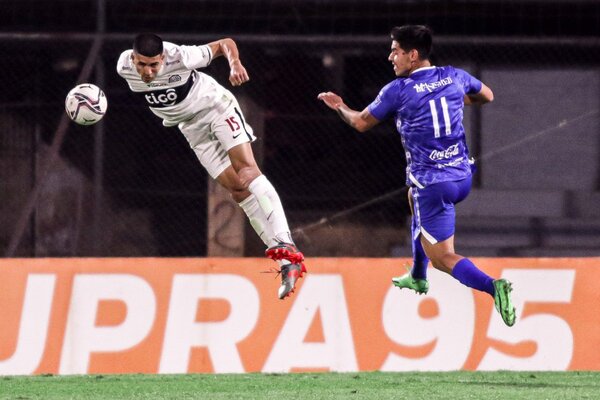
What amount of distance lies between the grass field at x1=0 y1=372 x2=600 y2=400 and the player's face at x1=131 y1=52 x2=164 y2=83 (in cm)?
192

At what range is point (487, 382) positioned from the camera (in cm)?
1097

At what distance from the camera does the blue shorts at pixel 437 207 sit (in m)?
10.2

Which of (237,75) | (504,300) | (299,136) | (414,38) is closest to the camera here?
(237,75)

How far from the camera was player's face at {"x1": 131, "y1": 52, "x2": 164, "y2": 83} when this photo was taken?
996 centimetres

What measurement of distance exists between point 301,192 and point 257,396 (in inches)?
116

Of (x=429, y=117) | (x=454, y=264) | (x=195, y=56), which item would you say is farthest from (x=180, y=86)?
(x=454, y=264)

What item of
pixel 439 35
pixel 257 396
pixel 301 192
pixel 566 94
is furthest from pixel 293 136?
pixel 257 396

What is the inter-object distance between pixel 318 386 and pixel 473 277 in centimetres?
135

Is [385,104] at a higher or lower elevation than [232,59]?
lower

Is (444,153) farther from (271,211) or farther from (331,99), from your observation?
(271,211)

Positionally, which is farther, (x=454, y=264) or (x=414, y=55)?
(x=454, y=264)

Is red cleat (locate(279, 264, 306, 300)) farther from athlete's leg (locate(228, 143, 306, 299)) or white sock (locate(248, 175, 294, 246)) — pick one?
white sock (locate(248, 175, 294, 246))

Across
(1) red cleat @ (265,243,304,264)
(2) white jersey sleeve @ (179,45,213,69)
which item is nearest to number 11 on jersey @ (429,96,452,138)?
(1) red cleat @ (265,243,304,264)

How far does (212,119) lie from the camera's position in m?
10.5
